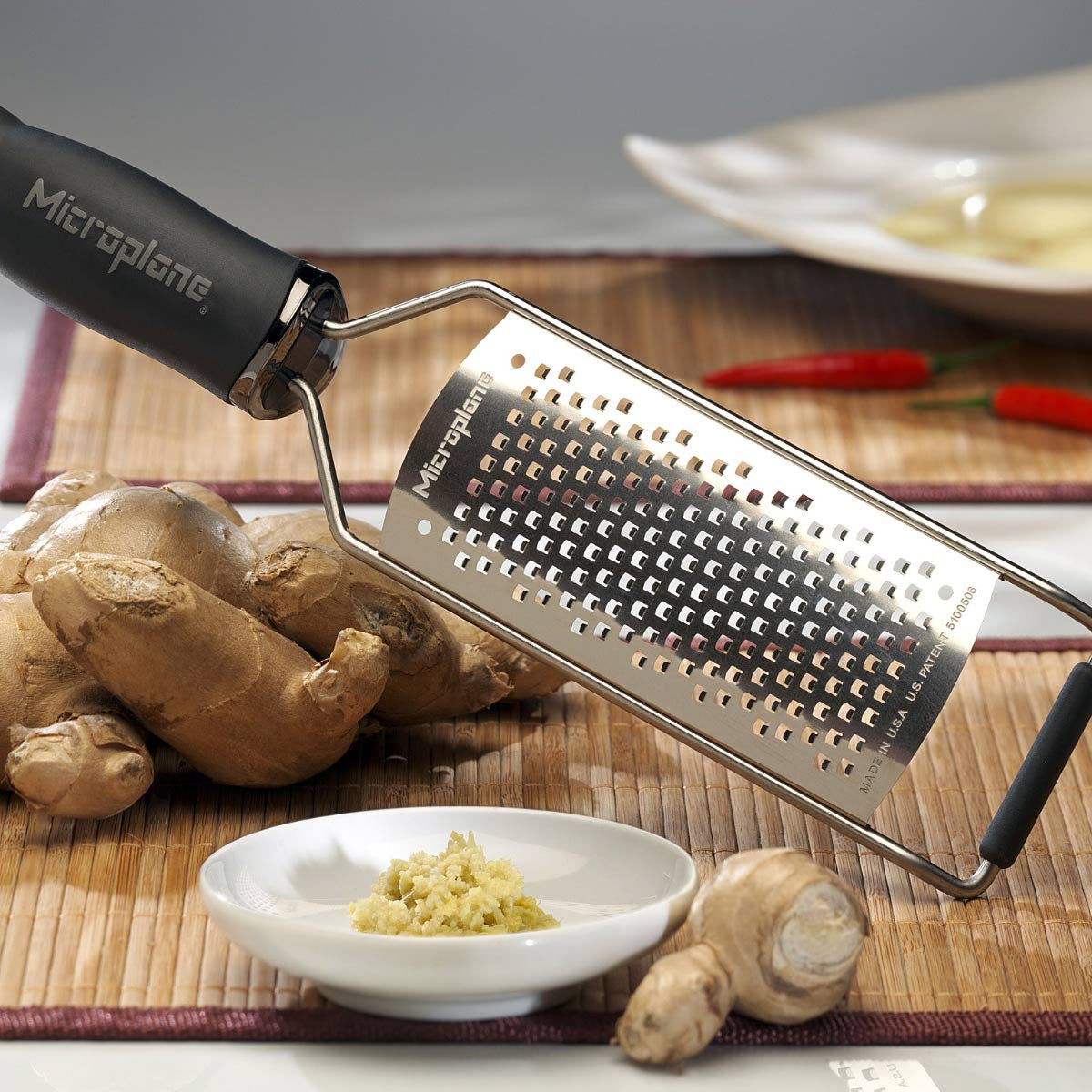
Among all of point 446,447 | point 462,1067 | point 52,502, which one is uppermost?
point 446,447

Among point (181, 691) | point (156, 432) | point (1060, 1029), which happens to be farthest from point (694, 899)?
point (156, 432)

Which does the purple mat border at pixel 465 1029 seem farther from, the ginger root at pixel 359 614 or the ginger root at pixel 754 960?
the ginger root at pixel 359 614

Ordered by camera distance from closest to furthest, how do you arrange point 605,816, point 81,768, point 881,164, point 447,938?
point 447,938
point 81,768
point 605,816
point 881,164

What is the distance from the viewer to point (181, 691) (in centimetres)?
98

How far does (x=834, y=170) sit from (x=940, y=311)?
0.20 m

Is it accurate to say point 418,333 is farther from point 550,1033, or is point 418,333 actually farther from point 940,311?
point 550,1033

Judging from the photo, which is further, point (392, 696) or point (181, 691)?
point (392, 696)

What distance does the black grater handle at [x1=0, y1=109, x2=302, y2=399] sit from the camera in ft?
3.35

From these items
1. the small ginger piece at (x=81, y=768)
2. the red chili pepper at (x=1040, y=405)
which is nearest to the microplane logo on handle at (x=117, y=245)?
the small ginger piece at (x=81, y=768)

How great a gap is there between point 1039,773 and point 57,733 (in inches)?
23.0

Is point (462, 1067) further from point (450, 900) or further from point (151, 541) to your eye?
point (151, 541)

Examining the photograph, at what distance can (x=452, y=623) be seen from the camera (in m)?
1.15

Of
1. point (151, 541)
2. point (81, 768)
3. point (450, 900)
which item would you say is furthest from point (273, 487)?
point (450, 900)

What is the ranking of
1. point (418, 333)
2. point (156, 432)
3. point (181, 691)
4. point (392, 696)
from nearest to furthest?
point (181, 691) < point (392, 696) < point (156, 432) < point (418, 333)
